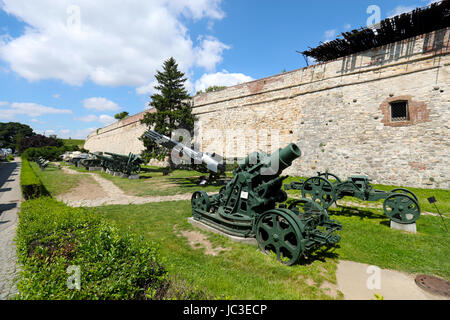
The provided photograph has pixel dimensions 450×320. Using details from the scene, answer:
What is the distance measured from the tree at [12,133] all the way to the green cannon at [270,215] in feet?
257

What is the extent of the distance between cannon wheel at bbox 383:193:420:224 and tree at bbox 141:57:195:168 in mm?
18411

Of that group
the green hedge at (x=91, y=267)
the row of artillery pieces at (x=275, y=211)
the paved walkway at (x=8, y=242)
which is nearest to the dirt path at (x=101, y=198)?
the paved walkway at (x=8, y=242)

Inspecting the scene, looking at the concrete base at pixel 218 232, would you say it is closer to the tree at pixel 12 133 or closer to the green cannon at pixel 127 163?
the green cannon at pixel 127 163

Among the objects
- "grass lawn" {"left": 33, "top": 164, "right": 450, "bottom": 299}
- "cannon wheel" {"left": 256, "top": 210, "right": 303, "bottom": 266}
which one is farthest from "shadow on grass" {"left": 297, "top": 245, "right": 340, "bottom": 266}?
"cannon wheel" {"left": 256, "top": 210, "right": 303, "bottom": 266}

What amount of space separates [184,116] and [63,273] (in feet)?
66.7

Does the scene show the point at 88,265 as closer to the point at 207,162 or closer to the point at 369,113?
the point at 207,162

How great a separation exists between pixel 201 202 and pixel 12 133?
85850mm

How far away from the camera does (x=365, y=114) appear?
11906mm

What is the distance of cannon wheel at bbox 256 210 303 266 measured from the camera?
3710 millimetres

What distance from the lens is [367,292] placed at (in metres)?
3.11

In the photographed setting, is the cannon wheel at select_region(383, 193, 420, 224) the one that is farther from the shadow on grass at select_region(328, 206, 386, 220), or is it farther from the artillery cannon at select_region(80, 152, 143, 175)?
the artillery cannon at select_region(80, 152, 143, 175)
